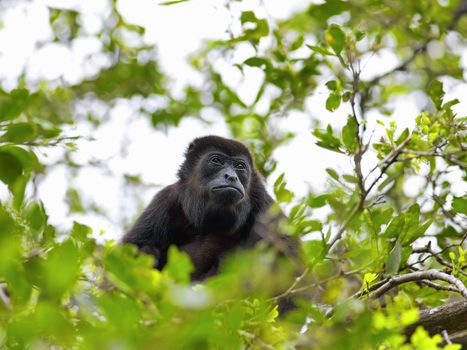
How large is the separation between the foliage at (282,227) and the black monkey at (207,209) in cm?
28

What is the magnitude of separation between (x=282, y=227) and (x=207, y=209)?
2.94 m

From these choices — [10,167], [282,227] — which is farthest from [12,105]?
[282,227]

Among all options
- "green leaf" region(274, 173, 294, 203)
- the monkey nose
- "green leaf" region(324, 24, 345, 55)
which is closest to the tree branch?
"green leaf" region(274, 173, 294, 203)

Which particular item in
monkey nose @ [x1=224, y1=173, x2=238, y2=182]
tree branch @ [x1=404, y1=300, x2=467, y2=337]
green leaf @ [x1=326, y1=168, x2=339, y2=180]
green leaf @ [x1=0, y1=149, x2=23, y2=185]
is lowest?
monkey nose @ [x1=224, y1=173, x2=238, y2=182]

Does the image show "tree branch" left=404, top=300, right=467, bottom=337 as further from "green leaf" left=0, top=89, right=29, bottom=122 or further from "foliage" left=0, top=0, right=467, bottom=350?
"green leaf" left=0, top=89, right=29, bottom=122

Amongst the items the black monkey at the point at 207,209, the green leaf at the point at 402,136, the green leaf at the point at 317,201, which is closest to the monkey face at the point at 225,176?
the black monkey at the point at 207,209

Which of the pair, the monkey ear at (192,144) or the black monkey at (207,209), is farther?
the monkey ear at (192,144)

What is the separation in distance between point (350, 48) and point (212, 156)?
107 inches

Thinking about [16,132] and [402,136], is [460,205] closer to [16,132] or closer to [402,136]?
[402,136]

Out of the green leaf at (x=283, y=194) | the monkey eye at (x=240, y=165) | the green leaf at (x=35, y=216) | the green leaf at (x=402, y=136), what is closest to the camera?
the green leaf at (x=35, y=216)

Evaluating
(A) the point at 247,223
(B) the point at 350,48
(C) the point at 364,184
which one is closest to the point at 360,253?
(C) the point at 364,184

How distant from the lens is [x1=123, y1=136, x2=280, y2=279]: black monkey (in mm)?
5656

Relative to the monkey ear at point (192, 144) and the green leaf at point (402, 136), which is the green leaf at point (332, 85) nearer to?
the green leaf at point (402, 136)

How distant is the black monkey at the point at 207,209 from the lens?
5.66 metres
